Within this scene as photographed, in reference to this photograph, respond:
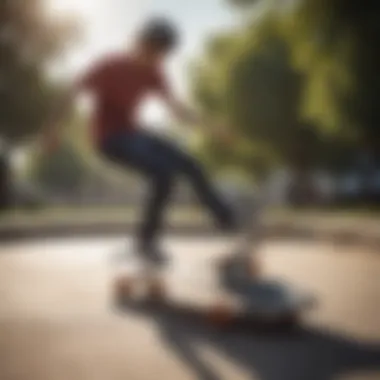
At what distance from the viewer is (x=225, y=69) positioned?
1271 millimetres

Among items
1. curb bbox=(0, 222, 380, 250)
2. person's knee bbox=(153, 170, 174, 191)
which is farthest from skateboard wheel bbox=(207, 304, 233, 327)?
person's knee bbox=(153, 170, 174, 191)

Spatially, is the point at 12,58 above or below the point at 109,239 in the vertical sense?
above

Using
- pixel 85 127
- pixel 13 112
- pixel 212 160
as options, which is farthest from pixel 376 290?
pixel 13 112

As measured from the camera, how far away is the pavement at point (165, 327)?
1.18 m

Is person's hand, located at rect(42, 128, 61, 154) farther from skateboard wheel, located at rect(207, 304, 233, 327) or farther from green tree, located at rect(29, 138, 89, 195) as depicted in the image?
skateboard wheel, located at rect(207, 304, 233, 327)

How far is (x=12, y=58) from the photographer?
1.26m

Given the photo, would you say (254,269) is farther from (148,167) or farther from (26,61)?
(26,61)

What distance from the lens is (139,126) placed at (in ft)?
4.03

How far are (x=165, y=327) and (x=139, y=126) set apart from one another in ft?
1.26

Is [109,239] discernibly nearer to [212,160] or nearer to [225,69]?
[212,160]

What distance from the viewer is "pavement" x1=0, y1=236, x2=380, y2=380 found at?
1.18 metres

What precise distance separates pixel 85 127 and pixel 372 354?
2.23ft

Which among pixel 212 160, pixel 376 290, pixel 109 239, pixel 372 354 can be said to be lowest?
pixel 372 354

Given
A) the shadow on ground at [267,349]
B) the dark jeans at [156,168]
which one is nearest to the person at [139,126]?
the dark jeans at [156,168]
